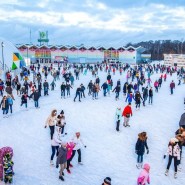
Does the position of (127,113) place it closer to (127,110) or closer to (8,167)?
(127,110)

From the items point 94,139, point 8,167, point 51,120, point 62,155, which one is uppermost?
point 51,120

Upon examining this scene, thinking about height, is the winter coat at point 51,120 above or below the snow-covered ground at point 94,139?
above

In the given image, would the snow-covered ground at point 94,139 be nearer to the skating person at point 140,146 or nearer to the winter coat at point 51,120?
the skating person at point 140,146

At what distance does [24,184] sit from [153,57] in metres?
77.4

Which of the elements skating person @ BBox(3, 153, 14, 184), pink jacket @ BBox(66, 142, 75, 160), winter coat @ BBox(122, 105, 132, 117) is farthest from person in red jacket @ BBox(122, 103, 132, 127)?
skating person @ BBox(3, 153, 14, 184)

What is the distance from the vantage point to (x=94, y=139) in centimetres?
1156

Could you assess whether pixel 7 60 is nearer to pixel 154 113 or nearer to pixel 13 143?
pixel 154 113

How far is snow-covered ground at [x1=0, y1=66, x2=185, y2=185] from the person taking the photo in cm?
844

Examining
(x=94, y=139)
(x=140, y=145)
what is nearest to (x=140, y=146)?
(x=140, y=145)

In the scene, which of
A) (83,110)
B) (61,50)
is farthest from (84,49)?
(83,110)

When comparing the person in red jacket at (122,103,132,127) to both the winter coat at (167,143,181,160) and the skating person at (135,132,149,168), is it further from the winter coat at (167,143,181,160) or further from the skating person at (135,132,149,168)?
the winter coat at (167,143,181,160)

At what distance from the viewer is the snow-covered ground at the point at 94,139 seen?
844 centimetres

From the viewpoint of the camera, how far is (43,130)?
41.0ft

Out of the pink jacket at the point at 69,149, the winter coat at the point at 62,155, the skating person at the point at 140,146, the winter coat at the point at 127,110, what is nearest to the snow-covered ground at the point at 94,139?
the skating person at the point at 140,146
